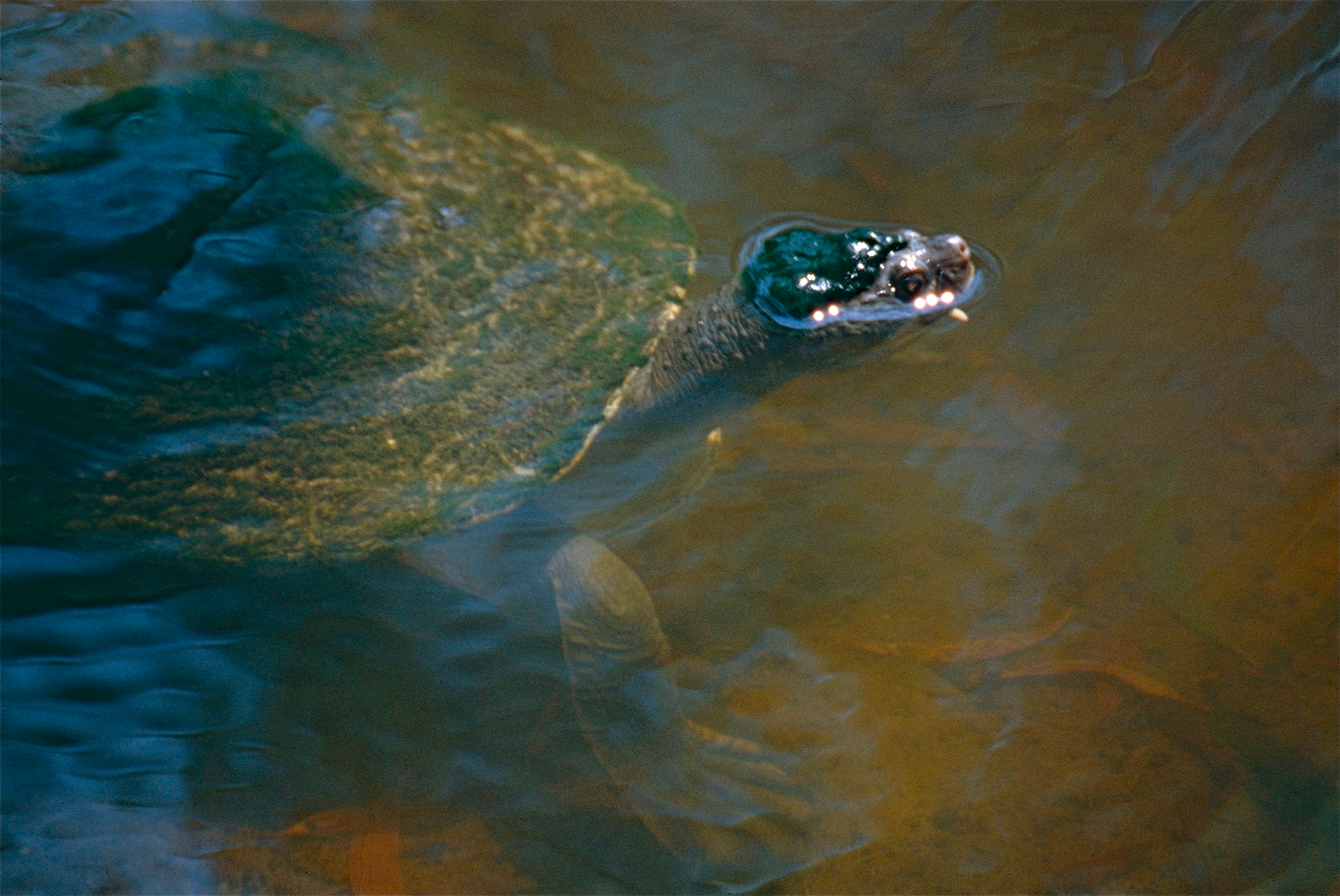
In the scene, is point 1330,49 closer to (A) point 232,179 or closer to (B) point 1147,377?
(B) point 1147,377

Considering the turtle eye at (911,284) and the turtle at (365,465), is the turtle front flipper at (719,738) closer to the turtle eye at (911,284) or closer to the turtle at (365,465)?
the turtle at (365,465)

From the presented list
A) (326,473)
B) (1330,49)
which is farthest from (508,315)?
(1330,49)

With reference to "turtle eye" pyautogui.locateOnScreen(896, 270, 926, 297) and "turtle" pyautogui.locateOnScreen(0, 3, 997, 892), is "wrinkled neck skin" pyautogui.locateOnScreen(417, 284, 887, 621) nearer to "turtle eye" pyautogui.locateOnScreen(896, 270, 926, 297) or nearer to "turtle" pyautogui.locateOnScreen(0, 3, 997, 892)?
"turtle" pyautogui.locateOnScreen(0, 3, 997, 892)

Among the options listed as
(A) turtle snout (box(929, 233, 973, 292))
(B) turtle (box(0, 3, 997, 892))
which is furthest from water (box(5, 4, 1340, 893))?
(A) turtle snout (box(929, 233, 973, 292))

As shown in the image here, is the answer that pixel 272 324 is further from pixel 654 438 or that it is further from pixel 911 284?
pixel 911 284

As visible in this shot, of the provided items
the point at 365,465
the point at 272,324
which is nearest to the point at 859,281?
the point at 365,465

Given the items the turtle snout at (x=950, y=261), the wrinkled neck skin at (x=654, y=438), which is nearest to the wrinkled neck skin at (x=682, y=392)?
the wrinkled neck skin at (x=654, y=438)
